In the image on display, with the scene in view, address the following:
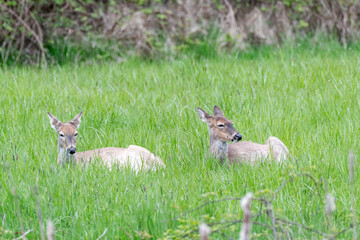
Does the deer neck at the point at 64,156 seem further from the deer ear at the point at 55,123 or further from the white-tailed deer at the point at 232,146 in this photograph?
the white-tailed deer at the point at 232,146

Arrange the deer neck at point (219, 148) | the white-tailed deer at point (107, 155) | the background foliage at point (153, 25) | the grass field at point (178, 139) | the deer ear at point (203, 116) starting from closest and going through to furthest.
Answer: the grass field at point (178, 139)
the white-tailed deer at point (107, 155)
the deer neck at point (219, 148)
the deer ear at point (203, 116)
the background foliage at point (153, 25)

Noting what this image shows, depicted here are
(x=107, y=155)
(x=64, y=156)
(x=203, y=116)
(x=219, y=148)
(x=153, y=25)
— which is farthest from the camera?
(x=153, y=25)

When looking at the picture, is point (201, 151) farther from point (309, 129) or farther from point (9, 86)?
point (9, 86)

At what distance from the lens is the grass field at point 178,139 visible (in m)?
4.20

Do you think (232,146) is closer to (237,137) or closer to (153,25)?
(237,137)

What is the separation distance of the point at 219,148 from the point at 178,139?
49 centimetres

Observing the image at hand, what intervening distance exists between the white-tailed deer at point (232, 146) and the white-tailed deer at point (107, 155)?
0.83 meters

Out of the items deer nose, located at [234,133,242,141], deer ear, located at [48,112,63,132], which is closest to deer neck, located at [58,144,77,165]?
deer ear, located at [48,112,63,132]

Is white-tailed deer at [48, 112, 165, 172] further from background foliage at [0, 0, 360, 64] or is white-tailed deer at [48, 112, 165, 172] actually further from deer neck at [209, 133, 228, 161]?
background foliage at [0, 0, 360, 64]

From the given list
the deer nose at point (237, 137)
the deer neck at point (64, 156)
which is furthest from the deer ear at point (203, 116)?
the deer neck at point (64, 156)

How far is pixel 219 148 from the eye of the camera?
6387mm

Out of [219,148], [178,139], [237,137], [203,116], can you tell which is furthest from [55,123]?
[237,137]

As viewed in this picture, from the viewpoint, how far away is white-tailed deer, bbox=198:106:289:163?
6095 mm

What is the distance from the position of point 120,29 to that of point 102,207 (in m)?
8.14
